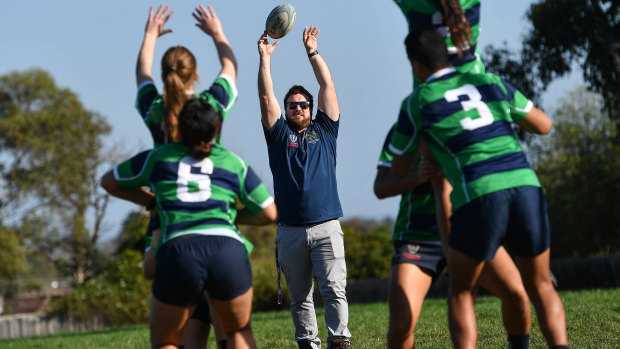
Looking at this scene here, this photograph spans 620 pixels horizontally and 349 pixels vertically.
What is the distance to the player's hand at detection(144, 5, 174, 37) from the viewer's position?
492cm

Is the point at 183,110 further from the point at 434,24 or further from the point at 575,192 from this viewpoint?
the point at 575,192

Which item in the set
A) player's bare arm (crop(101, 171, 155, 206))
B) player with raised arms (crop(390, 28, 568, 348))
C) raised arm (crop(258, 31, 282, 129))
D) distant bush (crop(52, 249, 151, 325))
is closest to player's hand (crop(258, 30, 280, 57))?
raised arm (crop(258, 31, 282, 129))

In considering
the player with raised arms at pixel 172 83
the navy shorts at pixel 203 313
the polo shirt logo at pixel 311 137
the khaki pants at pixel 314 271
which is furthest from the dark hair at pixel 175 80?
the khaki pants at pixel 314 271

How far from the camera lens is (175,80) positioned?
14.7ft

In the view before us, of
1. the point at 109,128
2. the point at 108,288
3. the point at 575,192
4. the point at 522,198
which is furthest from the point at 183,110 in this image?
the point at 109,128

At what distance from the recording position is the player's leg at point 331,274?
21.3 feet

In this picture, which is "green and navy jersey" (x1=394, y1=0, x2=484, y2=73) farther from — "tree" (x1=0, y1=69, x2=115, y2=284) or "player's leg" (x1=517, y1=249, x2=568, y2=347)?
"tree" (x1=0, y1=69, x2=115, y2=284)

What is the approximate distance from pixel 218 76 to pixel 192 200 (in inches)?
36.0

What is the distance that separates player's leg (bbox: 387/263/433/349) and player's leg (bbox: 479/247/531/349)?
1.35 feet

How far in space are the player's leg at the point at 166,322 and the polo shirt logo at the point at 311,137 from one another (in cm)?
282

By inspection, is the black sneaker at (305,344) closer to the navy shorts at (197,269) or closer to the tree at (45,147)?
the navy shorts at (197,269)

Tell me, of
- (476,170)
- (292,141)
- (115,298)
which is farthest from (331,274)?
(115,298)

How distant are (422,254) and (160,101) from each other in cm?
197

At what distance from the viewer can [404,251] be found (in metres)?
4.85
